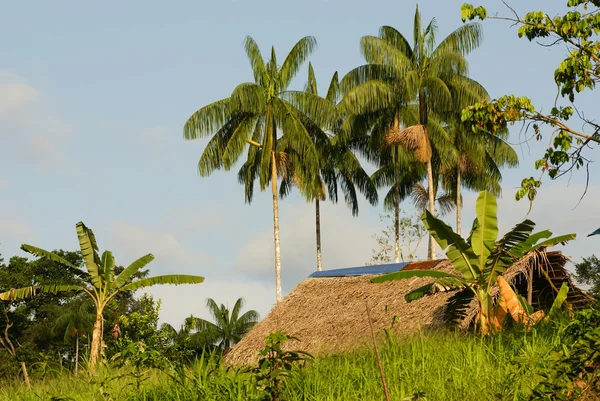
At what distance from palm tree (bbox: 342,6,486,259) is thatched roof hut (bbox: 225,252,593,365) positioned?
10818mm

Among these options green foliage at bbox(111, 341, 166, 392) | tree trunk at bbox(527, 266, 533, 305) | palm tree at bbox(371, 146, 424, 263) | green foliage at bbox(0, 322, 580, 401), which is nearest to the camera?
green foliage at bbox(111, 341, 166, 392)

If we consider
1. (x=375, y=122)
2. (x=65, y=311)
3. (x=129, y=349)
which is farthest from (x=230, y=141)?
(x=129, y=349)

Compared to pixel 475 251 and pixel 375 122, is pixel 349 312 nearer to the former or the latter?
pixel 475 251

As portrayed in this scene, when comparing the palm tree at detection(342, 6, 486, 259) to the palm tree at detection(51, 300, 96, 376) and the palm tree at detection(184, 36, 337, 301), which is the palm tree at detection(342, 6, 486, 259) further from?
the palm tree at detection(51, 300, 96, 376)

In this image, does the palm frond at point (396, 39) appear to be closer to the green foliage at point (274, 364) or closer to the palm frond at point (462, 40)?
the palm frond at point (462, 40)

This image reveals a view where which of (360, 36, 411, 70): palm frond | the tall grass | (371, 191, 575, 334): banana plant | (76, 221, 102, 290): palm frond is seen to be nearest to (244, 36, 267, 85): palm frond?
(360, 36, 411, 70): palm frond

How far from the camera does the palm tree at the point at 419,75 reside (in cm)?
3050

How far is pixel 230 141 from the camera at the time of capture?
29.0m

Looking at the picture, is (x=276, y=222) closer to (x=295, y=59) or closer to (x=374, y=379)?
(x=295, y=59)

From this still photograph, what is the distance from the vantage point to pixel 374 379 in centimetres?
771

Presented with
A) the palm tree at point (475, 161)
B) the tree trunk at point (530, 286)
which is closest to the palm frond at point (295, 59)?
the palm tree at point (475, 161)

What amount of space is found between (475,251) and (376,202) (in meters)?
25.8

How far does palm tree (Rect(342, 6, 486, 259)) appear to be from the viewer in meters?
30.5

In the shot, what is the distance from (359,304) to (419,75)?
1529 centimetres
